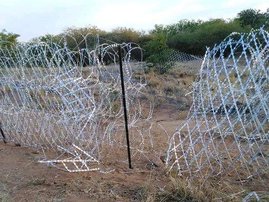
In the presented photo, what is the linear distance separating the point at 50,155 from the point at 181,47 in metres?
21.6

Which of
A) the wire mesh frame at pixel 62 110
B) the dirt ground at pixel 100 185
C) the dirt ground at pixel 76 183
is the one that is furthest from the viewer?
the wire mesh frame at pixel 62 110

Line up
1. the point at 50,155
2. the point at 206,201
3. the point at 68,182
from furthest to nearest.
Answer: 1. the point at 50,155
2. the point at 68,182
3. the point at 206,201

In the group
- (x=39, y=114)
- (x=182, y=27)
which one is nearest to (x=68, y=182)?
(x=39, y=114)

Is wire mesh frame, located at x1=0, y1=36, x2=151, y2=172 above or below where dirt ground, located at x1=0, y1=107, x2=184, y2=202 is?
above

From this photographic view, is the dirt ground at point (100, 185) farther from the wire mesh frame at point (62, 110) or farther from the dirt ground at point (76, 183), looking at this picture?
the wire mesh frame at point (62, 110)

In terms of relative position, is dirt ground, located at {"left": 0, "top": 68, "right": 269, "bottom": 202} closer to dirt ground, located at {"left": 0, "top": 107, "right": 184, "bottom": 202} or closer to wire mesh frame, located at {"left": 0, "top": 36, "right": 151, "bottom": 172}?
dirt ground, located at {"left": 0, "top": 107, "right": 184, "bottom": 202}

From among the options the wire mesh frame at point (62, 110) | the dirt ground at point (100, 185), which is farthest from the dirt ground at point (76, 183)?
the wire mesh frame at point (62, 110)

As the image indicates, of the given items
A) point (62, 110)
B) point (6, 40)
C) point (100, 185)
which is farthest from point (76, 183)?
point (6, 40)

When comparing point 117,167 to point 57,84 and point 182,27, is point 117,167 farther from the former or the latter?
point 182,27

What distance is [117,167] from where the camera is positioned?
16.8 ft

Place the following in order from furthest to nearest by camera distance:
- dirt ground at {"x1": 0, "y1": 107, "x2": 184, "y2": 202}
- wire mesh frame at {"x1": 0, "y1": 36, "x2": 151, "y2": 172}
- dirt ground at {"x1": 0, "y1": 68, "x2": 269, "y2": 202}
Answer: wire mesh frame at {"x1": 0, "y1": 36, "x2": 151, "y2": 172}
dirt ground at {"x1": 0, "y1": 107, "x2": 184, "y2": 202}
dirt ground at {"x1": 0, "y1": 68, "x2": 269, "y2": 202}

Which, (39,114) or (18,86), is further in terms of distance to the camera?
(39,114)

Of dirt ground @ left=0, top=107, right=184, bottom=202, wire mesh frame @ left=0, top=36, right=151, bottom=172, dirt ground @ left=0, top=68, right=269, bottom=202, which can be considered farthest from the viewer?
wire mesh frame @ left=0, top=36, right=151, bottom=172

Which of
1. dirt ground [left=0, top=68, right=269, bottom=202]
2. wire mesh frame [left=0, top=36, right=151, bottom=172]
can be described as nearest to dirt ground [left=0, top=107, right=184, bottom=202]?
dirt ground [left=0, top=68, right=269, bottom=202]
